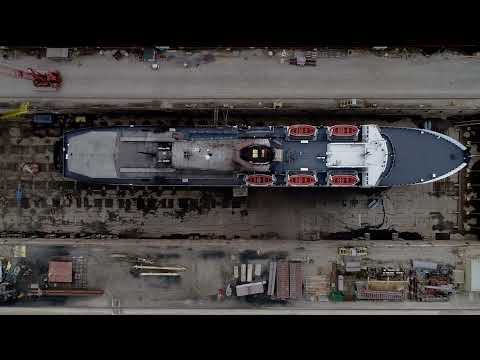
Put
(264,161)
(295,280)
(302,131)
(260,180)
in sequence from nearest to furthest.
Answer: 1. (264,161)
2. (302,131)
3. (260,180)
4. (295,280)

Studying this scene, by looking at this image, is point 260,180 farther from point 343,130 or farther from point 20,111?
point 20,111

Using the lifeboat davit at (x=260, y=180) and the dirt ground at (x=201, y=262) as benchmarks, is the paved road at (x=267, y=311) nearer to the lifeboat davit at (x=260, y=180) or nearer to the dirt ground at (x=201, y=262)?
the dirt ground at (x=201, y=262)

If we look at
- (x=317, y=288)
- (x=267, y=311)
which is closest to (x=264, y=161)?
(x=317, y=288)

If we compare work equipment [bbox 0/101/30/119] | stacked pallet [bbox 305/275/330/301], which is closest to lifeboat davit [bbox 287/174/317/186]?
stacked pallet [bbox 305/275/330/301]

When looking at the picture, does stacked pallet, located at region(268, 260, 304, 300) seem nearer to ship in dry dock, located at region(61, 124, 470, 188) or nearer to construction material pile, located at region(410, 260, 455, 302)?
ship in dry dock, located at region(61, 124, 470, 188)
